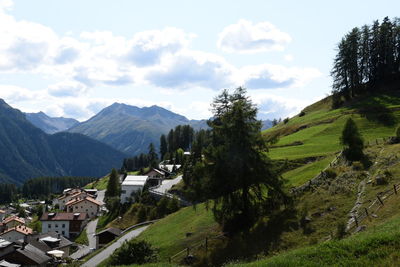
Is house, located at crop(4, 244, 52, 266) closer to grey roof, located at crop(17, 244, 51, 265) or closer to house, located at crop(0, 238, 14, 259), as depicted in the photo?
grey roof, located at crop(17, 244, 51, 265)

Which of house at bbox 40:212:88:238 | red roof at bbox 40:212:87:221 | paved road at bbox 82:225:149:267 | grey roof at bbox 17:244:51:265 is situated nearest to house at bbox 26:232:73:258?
grey roof at bbox 17:244:51:265

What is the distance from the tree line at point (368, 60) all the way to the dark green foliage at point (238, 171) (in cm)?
7347

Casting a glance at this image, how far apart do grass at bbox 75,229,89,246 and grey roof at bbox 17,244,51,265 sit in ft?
80.2

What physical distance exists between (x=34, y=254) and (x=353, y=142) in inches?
2281

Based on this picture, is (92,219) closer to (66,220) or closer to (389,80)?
(66,220)

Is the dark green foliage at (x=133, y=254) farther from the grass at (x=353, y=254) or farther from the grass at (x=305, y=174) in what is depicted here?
the grass at (x=305, y=174)

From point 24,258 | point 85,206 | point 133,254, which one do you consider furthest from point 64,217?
point 133,254

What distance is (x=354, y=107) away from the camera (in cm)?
9169

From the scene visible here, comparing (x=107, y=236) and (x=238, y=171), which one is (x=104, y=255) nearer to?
(x=107, y=236)

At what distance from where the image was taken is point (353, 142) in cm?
4656

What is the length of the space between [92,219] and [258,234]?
4162 inches

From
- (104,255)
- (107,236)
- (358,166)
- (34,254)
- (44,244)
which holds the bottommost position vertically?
(44,244)

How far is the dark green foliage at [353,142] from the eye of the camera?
152ft

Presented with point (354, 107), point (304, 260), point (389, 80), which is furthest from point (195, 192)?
point (389, 80)
